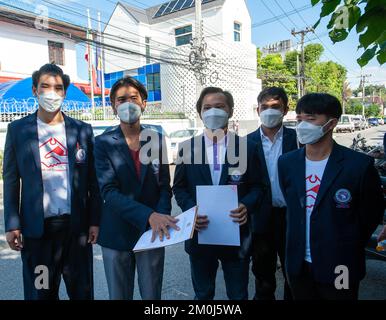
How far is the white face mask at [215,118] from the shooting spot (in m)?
2.26

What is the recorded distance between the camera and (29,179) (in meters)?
2.16

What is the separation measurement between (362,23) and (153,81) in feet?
78.4

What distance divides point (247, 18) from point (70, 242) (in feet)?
79.5

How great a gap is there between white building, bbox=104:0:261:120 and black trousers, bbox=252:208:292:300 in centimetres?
1470

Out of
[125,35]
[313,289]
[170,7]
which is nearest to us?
[313,289]

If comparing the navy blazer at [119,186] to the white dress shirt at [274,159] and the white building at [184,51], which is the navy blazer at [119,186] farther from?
the white building at [184,51]

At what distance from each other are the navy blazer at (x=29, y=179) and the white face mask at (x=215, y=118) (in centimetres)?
86

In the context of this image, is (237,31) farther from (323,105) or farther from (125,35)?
(323,105)

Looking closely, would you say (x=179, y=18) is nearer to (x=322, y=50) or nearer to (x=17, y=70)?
(x=17, y=70)

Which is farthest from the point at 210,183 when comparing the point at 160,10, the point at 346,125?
the point at 346,125

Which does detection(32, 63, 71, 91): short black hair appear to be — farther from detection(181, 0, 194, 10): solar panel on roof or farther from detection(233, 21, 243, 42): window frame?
detection(181, 0, 194, 10): solar panel on roof

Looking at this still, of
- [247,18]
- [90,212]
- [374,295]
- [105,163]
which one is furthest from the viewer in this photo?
[247,18]
